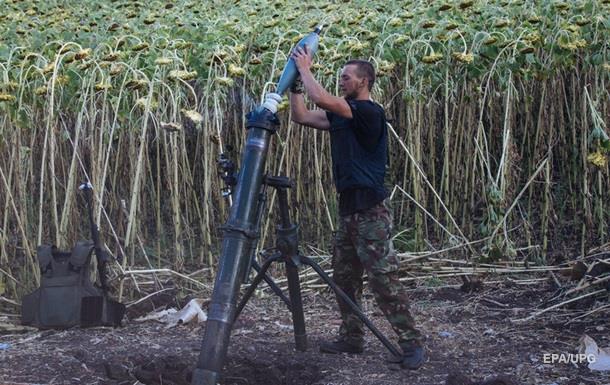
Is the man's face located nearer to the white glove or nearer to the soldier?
the soldier

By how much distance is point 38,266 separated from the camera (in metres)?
7.03

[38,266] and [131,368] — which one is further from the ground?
[38,266]

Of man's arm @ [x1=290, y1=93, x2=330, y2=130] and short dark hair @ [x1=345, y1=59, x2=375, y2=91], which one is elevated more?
short dark hair @ [x1=345, y1=59, x2=375, y2=91]

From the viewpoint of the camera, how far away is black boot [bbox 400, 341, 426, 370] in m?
5.53

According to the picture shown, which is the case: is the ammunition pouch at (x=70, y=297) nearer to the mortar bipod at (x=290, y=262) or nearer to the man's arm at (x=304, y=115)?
the mortar bipod at (x=290, y=262)

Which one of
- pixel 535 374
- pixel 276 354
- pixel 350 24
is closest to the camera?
pixel 535 374

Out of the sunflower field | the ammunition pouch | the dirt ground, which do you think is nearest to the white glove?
the dirt ground

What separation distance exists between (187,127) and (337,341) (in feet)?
8.25

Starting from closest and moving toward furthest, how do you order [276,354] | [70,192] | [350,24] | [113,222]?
1. [276,354]
2. [70,192]
3. [113,222]
4. [350,24]

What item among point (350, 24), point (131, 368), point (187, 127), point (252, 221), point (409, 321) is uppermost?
point (350, 24)

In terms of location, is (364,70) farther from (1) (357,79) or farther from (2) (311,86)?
(2) (311,86)

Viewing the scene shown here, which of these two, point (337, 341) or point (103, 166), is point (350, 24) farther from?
point (337, 341)

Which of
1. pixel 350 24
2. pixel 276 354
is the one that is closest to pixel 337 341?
pixel 276 354

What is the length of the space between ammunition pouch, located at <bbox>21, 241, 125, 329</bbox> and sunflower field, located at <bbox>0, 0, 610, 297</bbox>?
48 centimetres
